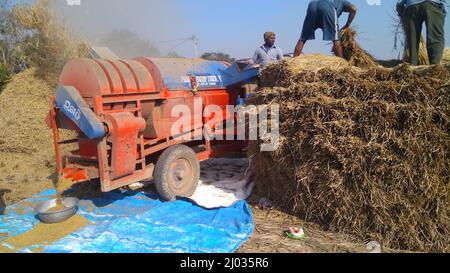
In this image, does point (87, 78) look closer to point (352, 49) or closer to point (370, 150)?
point (370, 150)

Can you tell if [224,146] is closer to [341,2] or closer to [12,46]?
[341,2]

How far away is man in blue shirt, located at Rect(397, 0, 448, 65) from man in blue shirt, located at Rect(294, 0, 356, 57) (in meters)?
1.05

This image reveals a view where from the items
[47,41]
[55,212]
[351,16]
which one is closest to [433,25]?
[351,16]

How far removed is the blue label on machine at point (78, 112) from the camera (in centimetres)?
417

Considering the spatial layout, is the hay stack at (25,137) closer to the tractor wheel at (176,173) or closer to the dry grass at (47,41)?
the dry grass at (47,41)

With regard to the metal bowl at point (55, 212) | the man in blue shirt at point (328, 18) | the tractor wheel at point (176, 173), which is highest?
the man in blue shirt at point (328, 18)

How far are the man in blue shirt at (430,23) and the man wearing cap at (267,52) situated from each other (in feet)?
7.60

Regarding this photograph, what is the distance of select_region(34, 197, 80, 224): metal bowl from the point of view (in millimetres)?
4367

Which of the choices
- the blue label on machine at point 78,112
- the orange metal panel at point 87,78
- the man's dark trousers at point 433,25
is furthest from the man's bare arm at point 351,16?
the blue label on machine at point 78,112

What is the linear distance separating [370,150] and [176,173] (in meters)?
2.79

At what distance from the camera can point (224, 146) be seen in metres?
6.26

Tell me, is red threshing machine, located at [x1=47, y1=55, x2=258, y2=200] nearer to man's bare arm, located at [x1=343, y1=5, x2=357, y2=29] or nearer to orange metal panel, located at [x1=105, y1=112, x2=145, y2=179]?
orange metal panel, located at [x1=105, y1=112, x2=145, y2=179]

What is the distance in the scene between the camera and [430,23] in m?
4.79

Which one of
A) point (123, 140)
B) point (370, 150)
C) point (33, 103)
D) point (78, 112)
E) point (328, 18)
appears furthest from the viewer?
point (33, 103)
